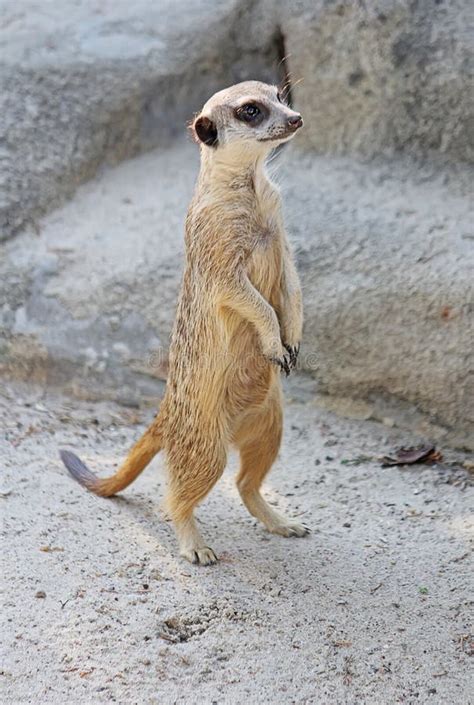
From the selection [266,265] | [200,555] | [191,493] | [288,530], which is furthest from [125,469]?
[266,265]

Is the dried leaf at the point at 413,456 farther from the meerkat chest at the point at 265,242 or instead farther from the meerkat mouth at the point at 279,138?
the meerkat mouth at the point at 279,138

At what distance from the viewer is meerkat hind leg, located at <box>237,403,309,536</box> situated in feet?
9.83

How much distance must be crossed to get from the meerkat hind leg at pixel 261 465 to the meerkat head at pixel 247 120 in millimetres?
816

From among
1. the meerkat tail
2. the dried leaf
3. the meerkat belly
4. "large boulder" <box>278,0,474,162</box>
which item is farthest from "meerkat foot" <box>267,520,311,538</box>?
"large boulder" <box>278,0,474,162</box>

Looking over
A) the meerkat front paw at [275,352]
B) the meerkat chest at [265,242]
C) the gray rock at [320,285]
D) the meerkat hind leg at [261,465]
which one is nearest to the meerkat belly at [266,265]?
the meerkat chest at [265,242]

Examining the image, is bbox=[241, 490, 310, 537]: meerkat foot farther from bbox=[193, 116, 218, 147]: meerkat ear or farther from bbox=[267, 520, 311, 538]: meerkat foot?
bbox=[193, 116, 218, 147]: meerkat ear

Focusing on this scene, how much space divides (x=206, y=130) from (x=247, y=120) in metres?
0.12

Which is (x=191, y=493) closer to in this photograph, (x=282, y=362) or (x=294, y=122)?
(x=282, y=362)

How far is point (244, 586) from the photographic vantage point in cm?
278

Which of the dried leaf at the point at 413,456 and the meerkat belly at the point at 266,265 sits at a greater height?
the meerkat belly at the point at 266,265

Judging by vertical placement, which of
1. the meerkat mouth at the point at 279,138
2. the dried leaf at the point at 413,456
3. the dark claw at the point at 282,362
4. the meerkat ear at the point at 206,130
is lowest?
the dried leaf at the point at 413,456

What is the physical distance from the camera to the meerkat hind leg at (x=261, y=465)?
300 cm

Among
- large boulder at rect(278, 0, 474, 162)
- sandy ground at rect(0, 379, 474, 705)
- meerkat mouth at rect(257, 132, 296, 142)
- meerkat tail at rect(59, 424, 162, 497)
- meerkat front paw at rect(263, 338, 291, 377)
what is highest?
large boulder at rect(278, 0, 474, 162)

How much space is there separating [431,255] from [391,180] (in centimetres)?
56
